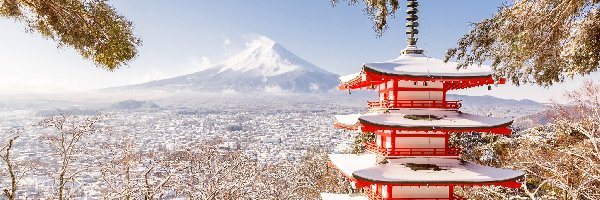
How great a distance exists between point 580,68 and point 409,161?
6.64 meters

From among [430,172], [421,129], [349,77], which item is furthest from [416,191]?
[349,77]

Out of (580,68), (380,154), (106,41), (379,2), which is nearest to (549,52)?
(580,68)

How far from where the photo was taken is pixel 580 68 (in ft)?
21.5

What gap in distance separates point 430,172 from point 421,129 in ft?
3.87

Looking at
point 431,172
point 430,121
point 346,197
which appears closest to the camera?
point 431,172

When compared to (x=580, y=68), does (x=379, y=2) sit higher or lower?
higher

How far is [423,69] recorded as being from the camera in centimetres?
1295

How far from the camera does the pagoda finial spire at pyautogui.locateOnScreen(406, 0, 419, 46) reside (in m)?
13.7

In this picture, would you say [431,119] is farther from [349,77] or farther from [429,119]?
[349,77]

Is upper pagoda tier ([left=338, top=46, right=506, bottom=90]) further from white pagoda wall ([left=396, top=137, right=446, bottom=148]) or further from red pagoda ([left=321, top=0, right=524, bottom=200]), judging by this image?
white pagoda wall ([left=396, top=137, right=446, bottom=148])

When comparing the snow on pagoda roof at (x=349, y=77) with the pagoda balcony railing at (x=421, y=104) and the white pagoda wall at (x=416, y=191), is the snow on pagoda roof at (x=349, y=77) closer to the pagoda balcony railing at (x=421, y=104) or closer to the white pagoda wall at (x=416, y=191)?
the pagoda balcony railing at (x=421, y=104)

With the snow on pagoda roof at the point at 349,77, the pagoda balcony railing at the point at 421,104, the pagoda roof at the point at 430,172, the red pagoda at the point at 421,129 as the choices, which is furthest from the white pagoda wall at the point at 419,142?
the snow on pagoda roof at the point at 349,77

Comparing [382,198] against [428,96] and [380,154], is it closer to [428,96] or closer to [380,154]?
[380,154]

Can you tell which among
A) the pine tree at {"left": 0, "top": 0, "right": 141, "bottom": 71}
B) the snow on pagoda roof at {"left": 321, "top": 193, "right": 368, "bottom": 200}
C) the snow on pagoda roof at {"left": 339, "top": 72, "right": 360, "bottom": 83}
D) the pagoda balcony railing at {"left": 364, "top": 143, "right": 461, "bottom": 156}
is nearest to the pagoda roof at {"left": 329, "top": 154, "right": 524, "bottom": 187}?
the pagoda balcony railing at {"left": 364, "top": 143, "right": 461, "bottom": 156}
